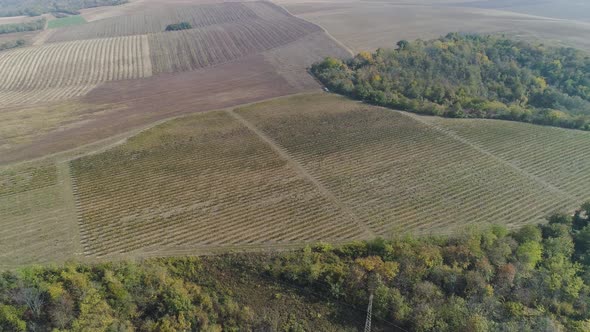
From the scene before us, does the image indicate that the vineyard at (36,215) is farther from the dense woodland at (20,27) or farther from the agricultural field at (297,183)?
the dense woodland at (20,27)

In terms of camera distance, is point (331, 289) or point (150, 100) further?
point (150, 100)

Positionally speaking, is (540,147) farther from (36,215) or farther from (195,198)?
(36,215)

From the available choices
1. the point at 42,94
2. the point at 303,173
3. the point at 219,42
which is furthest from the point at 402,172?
the point at 219,42

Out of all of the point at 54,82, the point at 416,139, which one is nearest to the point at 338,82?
the point at 416,139

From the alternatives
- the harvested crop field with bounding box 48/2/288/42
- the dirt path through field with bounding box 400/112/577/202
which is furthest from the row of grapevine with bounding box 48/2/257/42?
the dirt path through field with bounding box 400/112/577/202

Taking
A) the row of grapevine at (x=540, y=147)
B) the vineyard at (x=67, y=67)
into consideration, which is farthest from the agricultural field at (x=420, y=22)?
the vineyard at (x=67, y=67)

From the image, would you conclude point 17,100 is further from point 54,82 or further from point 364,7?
point 364,7
